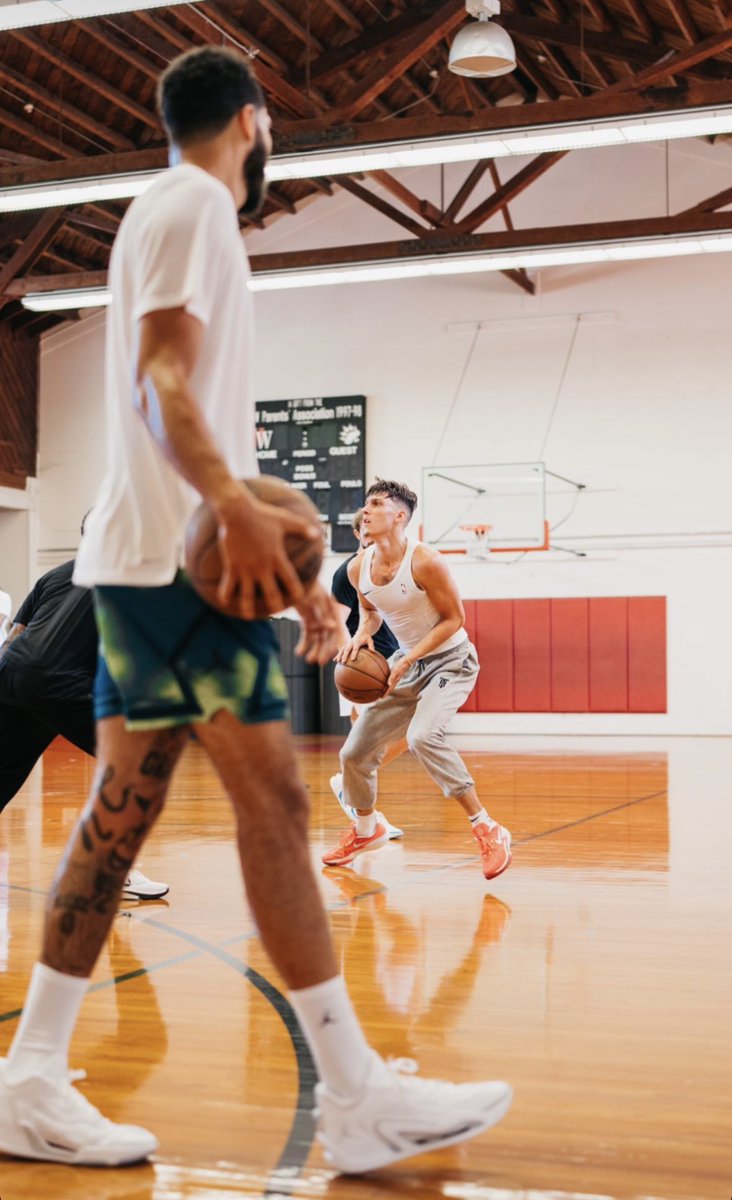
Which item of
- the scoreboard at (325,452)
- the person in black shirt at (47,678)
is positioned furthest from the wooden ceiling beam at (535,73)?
the person in black shirt at (47,678)

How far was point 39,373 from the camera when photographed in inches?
785

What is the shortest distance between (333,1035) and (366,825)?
3778 mm

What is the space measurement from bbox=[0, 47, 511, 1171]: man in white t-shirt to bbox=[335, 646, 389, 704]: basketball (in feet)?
11.6

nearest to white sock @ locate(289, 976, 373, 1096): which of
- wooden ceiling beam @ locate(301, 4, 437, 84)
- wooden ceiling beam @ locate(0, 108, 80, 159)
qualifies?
wooden ceiling beam @ locate(301, 4, 437, 84)

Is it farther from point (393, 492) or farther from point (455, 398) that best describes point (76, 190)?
point (393, 492)

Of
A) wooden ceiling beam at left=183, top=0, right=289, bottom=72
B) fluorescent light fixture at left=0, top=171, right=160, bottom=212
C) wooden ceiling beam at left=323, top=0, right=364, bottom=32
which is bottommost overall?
fluorescent light fixture at left=0, top=171, right=160, bottom=212

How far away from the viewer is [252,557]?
192cm

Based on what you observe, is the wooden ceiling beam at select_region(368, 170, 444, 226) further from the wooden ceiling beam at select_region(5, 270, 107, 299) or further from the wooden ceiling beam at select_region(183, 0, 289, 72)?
the wooden ceiling beam at select_region(5, 270, 107, 299)

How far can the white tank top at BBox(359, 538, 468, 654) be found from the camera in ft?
18.4

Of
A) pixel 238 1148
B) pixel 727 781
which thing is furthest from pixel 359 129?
pixel 238 1148

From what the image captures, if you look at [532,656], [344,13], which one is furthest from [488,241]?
[532,656]

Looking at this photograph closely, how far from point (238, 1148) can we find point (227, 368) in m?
1.31

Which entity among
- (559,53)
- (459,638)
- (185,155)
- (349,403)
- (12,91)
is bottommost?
(459,638)

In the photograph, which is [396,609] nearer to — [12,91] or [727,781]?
[727,781]
